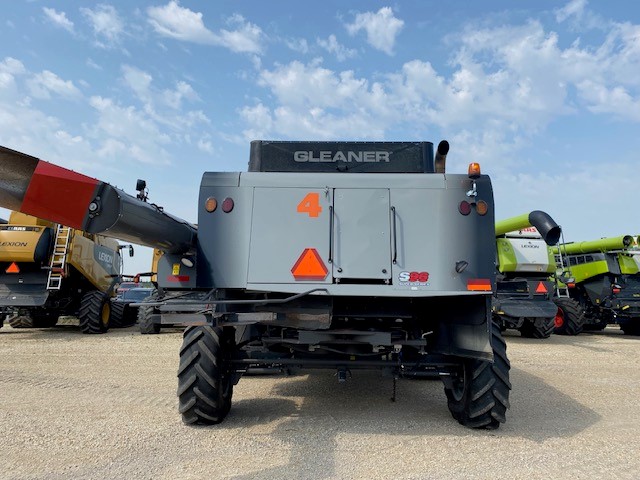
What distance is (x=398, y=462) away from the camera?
145 inches

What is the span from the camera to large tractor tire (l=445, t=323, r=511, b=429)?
4.39m

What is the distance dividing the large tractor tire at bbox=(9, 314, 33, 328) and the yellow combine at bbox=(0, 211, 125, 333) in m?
1.85

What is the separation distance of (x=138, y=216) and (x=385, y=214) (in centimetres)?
203

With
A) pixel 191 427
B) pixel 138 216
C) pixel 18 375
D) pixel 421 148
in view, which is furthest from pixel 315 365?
pixel 18 375

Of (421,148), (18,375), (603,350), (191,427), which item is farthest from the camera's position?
(603,350)

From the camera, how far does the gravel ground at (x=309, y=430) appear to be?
354 cm

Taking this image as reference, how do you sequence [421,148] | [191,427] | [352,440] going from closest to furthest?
[352,440] < [191,427] < [421,148]

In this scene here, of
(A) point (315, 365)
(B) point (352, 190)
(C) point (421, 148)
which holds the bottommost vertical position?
(A) point (315, 365)

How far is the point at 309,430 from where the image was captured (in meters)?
4.45

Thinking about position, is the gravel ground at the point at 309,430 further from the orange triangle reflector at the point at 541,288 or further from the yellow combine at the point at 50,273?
the yellow combine at the point at 50,273

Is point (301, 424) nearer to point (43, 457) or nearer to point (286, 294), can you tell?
point (286, 294)

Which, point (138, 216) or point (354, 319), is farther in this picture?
point (354, 319)

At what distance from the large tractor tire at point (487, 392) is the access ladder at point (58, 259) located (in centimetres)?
1035

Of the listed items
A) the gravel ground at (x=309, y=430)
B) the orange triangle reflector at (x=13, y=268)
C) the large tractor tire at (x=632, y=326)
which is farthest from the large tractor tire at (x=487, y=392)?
the large tractor tire at (x=632, y=326)
